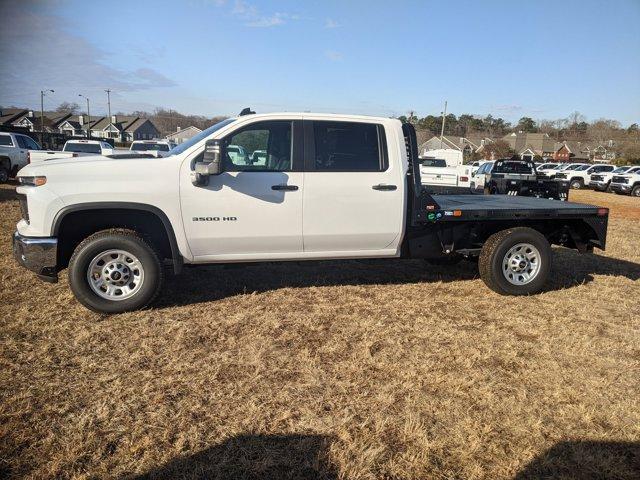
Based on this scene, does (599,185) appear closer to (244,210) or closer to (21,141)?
(244,210)

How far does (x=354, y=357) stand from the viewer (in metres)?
3.80

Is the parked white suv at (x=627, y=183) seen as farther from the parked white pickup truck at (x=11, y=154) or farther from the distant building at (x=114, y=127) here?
the distant building at (x=114, y=127)

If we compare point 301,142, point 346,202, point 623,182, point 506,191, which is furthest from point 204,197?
point 623,182

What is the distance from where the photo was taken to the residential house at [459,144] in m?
71.2

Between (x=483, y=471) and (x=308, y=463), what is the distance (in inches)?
37.0

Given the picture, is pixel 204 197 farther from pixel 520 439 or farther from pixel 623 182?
pixel 623 182

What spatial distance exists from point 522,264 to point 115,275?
4.44 m

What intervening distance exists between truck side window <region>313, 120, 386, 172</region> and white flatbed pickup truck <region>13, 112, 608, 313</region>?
1 cm

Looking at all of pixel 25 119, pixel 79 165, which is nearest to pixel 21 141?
pixel 79 165

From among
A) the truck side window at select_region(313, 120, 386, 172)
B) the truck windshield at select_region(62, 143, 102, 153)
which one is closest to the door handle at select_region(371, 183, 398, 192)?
the truck side window at select_region(313, 120, 386, 172)

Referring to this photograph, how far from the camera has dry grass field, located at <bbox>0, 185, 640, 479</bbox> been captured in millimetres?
2596

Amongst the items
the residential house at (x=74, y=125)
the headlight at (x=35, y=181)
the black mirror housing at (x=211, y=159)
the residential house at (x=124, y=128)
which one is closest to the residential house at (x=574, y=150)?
the residential house at (x=124, y=128)

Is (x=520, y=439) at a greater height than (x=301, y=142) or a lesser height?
lesser

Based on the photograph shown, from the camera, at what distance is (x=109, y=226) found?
15.3 ft
